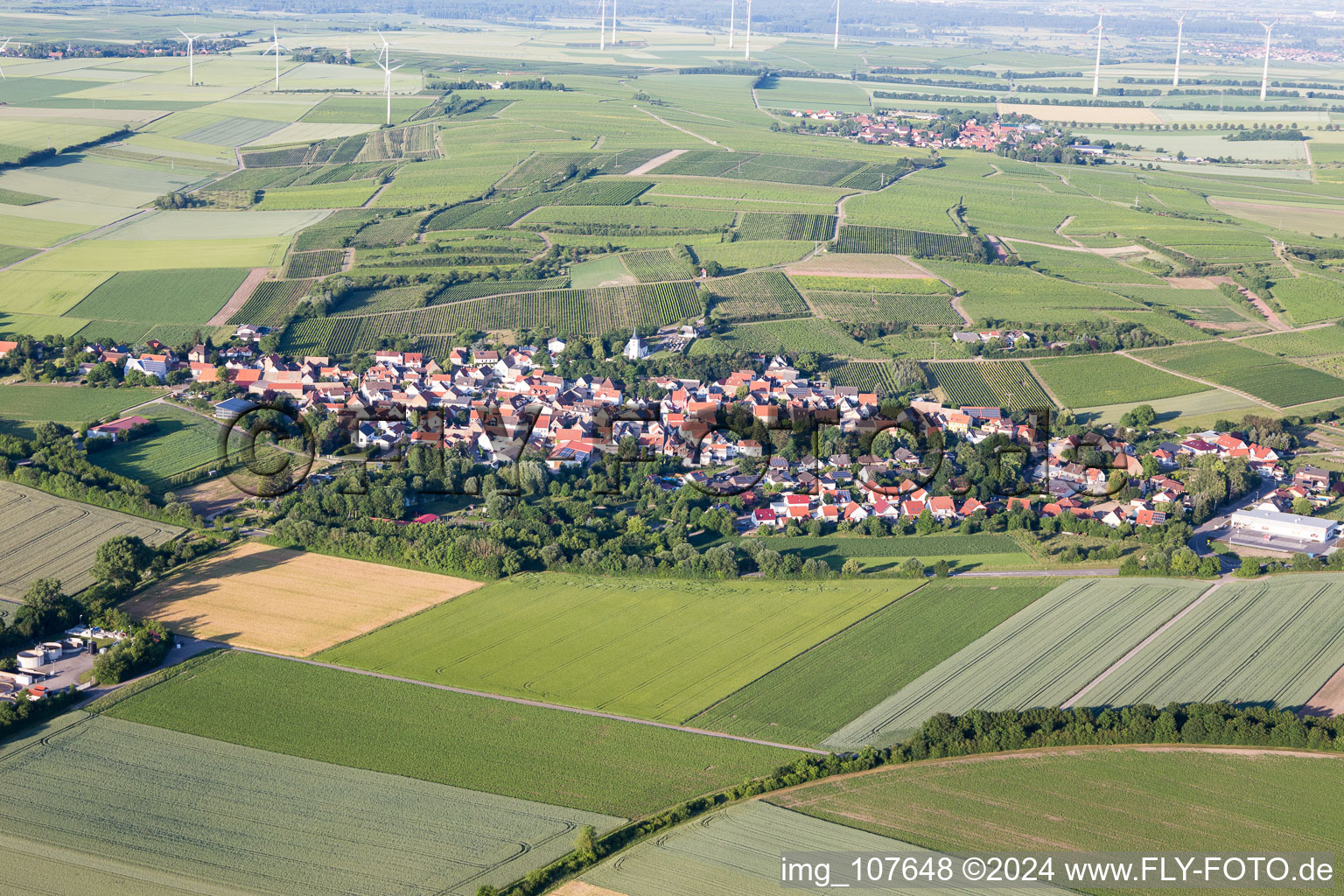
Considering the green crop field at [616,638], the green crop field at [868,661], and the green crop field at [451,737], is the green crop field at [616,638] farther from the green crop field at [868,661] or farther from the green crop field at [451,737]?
the green crop field at [451,737]

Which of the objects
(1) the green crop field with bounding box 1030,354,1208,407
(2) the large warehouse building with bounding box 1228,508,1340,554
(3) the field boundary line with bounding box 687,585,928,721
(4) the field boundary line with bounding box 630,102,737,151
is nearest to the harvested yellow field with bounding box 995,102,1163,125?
(4) the field boundary line with bounding box 630,102,737,151

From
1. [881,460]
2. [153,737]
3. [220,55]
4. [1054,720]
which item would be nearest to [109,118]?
[220,55]

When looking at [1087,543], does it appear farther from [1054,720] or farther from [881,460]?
[1054,720]

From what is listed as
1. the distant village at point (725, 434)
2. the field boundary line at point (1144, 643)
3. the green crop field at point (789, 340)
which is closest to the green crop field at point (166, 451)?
the distant village at point (725, 434)

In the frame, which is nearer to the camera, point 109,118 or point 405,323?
point 405,323

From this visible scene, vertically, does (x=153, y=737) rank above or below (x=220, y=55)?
below
